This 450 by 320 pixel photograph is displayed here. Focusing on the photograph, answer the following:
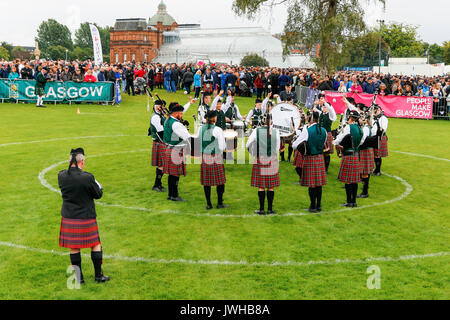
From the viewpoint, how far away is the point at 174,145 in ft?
32.0

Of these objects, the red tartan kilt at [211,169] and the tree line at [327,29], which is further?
the tree line at [327,29]

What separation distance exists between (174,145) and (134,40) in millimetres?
108410

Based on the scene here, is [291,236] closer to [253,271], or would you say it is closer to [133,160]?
[253,271]

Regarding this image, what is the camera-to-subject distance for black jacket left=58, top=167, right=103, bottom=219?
19.0 feet

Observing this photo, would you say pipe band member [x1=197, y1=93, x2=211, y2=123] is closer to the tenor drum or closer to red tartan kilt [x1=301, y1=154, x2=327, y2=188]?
the tenor drum

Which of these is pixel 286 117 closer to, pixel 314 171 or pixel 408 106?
pixel 314 171

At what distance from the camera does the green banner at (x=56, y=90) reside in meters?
25.9

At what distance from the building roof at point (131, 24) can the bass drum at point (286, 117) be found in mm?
105834

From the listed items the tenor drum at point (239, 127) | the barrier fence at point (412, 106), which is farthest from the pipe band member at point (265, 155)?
the barrier fence at point (412, 106)

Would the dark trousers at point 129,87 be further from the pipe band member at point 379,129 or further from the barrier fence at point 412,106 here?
the pipe band member at point 379,129

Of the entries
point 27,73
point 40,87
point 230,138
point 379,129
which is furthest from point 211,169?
point 27,73

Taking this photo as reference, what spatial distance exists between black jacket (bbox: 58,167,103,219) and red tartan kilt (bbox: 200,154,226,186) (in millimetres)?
3520
